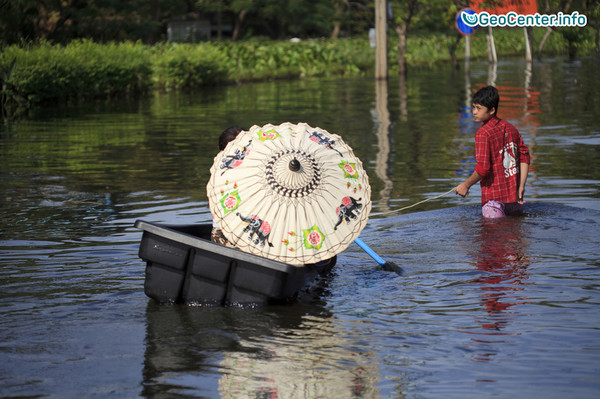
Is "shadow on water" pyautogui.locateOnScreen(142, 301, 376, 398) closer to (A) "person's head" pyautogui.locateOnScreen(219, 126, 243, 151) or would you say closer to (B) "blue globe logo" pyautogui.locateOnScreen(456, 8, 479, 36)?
(A) "person's head" pyautogui.locateOnScreen(219, 126, 243, 151)

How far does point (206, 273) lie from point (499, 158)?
3.52 metres

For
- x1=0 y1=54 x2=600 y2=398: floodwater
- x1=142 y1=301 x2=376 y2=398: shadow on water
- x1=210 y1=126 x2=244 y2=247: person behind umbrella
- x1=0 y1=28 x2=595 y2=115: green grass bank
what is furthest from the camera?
x1=0 y1=28 x2=595 y2=115: green grass bank

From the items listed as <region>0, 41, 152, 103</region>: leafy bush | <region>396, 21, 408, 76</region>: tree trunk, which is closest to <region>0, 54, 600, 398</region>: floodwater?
<region>0, 41, 152, 103</region>: leafy bush

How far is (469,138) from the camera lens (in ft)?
56.2

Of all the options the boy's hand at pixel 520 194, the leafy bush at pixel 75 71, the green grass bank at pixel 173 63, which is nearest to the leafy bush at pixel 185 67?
the green grass bank at pixel 173 63

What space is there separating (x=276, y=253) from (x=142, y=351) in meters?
1.21

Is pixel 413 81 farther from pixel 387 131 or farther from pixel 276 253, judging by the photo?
pixel 276 253

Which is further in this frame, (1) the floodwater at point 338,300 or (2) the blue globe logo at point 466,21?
(2) the blue globe logo at point 466,21

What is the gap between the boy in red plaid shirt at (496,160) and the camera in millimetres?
Result: 8438

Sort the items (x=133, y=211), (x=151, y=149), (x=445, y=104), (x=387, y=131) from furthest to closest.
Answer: (x=445, y=104) → (x=387, y=131) → (x=151, y=149) → (x=133, y=211)

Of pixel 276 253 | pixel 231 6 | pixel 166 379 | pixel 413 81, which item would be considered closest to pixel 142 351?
pixel 166 379

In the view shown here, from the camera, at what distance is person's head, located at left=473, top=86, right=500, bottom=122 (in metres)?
8.36

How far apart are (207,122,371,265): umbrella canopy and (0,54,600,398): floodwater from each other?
53 centimetres

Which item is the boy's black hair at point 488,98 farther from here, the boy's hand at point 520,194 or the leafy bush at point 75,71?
the leafy bush at point 75,71
